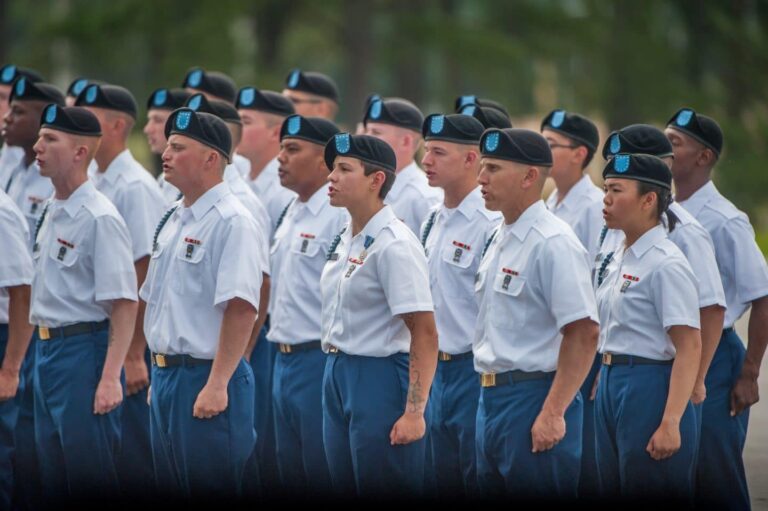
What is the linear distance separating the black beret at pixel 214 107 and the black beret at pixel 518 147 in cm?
272

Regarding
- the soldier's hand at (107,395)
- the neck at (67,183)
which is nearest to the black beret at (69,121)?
the neck at (67,183)

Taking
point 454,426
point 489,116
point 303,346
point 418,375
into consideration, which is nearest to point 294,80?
point 489,116

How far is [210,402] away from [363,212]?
111 centimetres

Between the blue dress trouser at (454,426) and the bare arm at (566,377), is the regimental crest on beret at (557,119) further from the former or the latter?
the bare arm at (566,377)

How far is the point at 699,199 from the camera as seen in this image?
7.71 m

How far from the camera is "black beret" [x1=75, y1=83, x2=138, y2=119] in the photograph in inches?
353

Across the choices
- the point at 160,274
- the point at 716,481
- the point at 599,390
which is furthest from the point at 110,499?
the point at 716,481

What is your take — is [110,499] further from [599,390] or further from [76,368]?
[599,390]

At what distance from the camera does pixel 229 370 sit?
648 centimetres

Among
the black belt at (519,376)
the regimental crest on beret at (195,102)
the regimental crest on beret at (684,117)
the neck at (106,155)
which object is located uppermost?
the regimental crest on beret at (684,117)

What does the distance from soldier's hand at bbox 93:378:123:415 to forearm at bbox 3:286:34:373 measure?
504 mm

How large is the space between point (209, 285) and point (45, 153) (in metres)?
1.52

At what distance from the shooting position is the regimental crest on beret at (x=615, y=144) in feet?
24.9

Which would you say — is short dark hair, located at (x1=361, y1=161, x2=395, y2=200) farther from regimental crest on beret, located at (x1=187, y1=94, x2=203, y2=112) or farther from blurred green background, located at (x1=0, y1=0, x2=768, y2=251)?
blurred green background, located at (x1=0, y1=0, x2=768, y2=251)
